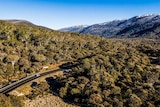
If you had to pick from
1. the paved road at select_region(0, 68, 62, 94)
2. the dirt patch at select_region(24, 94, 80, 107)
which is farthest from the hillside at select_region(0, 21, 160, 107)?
the paved road at select_region(0, 68, 62, 94)

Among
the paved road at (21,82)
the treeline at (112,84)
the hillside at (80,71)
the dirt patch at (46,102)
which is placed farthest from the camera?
the paved road at (21,82)

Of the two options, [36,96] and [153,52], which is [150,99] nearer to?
[36,96]

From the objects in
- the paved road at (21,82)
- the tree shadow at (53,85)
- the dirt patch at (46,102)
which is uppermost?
the paved road at (21,82)

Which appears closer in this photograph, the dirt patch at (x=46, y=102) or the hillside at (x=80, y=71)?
the dirt patch at (x=46, y=102)

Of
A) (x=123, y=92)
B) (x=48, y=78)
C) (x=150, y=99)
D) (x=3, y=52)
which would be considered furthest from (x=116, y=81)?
(x=3, y=52)

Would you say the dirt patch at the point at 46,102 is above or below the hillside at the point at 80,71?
below

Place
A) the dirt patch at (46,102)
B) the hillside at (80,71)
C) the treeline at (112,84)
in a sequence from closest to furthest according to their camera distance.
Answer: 1. the dirt patch at (46,102)
2. the treeline at (112,84)
3. the hillside at (80,71)

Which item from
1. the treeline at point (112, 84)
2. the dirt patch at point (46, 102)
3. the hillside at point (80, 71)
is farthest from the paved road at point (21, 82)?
the treeline at point (112, 84)

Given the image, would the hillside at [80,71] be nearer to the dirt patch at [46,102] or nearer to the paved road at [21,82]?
the dirt patch at [46,102]

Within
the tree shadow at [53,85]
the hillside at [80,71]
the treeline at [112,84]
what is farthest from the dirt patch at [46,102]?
the tree shadow at [53,85]

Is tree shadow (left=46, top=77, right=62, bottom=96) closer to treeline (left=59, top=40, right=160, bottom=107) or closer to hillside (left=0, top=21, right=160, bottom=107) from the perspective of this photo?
hillside (left=0, top=21, right=160, bottom=107)
